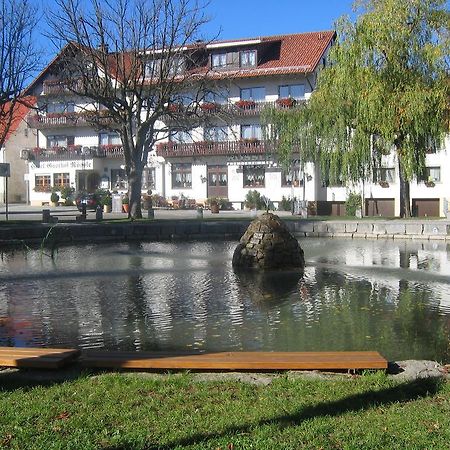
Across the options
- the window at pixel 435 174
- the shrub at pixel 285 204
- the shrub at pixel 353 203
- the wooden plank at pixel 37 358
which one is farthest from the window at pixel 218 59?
the wooden plank at pixel 37 358

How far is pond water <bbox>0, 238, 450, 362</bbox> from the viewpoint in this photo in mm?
8516

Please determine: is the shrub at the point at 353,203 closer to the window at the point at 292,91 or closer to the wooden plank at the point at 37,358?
the window at the point at 292,91

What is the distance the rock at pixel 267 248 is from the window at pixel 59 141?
154 ft

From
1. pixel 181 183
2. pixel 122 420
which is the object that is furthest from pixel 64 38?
pixel 122 420

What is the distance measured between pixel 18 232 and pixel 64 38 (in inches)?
498

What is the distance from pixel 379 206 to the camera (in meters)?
45.6

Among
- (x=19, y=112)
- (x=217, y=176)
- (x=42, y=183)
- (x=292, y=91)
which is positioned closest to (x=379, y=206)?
(x=292, y=91)

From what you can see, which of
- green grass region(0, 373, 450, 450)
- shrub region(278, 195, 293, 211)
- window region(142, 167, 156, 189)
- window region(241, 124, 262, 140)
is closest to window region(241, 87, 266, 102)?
window region(241, 124, 262, 140)

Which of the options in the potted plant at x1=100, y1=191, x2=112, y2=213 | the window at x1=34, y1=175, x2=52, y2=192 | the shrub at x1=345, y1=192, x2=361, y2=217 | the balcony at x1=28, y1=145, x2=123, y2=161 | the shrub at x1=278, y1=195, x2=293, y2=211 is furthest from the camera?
the window at x1=34, y1=175, x2=52, y2=192

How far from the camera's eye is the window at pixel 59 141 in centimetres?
5925

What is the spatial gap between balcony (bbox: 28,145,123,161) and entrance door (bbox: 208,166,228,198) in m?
8.40

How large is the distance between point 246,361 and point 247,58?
4766 cm

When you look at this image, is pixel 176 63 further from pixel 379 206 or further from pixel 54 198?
pixel 54 198

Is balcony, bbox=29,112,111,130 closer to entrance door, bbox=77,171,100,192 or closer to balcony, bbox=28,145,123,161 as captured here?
balcony, bbox=28,145,123,161
